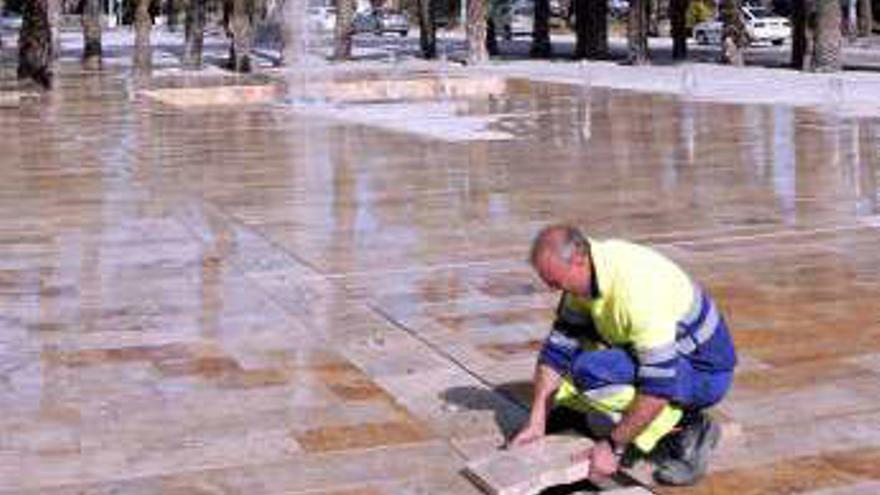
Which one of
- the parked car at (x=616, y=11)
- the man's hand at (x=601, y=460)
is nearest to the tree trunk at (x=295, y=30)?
the parked car at (x=616, y=11)

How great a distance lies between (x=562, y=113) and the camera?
22531mm

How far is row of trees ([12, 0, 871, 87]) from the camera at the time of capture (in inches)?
1202

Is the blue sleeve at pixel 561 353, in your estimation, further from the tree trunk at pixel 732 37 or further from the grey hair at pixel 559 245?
the tree trunk at pixel 732 37

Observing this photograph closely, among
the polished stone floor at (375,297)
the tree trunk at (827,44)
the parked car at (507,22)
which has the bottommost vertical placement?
the polished stone floor at (375,297)

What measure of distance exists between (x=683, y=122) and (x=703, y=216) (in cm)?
882

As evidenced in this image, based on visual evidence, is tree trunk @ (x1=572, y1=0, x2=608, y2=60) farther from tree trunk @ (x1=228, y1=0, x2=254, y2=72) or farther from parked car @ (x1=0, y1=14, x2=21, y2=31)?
parked car @ (x1=0, y1=14, x2=21, y2=31)

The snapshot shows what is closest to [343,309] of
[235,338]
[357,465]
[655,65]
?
[235,338]

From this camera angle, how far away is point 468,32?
1588 inches

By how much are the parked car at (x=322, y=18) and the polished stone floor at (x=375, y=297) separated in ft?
139

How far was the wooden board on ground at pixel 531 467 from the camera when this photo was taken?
5.16 m

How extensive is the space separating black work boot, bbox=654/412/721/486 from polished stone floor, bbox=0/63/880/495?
0.23 feet

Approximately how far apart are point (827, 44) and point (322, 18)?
139 feet

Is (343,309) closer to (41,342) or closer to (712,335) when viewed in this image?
(41,342)

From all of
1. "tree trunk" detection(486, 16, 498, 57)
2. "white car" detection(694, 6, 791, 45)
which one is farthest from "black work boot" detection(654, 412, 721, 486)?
"white car" detection(694, 6, 791, 45)
